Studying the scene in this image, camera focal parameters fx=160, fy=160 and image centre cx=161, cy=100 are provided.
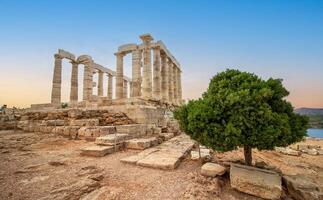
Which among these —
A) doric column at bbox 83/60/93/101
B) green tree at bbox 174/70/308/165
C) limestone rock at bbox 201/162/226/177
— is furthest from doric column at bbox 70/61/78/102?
limestone rock at bbox 201/162/226/177

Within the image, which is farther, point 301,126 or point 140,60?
point 140,60

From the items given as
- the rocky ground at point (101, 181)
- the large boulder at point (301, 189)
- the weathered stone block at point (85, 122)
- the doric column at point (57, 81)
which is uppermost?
the doric column at point (57, 81)

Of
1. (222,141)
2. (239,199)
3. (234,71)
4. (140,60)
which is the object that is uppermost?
(140,60)

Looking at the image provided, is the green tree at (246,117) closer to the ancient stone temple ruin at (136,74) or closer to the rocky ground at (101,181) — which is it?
the rocky ground at (101,181)

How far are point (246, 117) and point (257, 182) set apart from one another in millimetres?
1197

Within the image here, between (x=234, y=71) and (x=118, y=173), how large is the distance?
12.3 feet

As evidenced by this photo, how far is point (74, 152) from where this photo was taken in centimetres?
564

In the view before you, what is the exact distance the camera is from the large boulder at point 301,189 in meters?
2.80

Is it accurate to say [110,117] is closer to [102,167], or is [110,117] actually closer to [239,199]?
[102,167]

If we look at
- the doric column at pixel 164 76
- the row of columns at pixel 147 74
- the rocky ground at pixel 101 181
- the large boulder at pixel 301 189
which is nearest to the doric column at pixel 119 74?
the row of columns at pixel 147 74

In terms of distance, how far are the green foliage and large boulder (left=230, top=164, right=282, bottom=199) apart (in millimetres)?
490

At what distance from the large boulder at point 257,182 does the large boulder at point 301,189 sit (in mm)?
355

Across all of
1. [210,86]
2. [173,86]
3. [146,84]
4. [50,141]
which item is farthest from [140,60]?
[210,86]

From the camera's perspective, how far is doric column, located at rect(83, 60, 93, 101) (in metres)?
20.0
